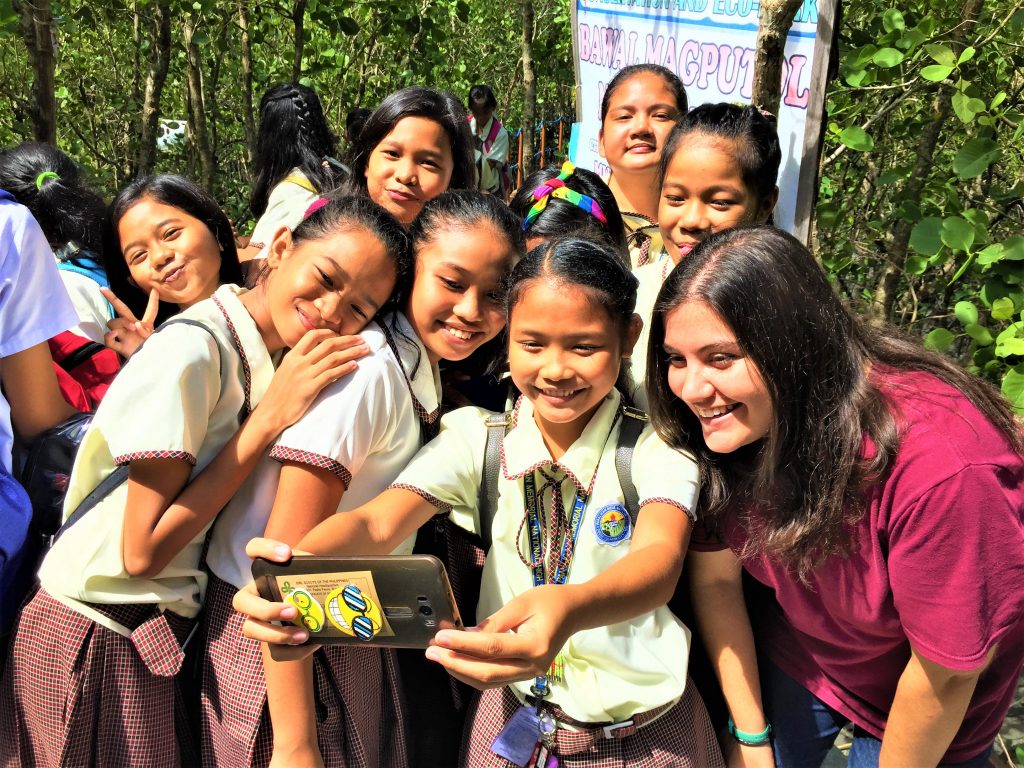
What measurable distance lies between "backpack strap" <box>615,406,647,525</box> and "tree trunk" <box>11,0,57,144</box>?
2.57 meters

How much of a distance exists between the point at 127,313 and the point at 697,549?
Result: 1527 mm

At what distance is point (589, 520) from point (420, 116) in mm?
1465

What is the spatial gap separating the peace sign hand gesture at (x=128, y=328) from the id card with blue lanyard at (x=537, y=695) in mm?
1100

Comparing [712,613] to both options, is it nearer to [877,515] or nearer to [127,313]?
[877,515]

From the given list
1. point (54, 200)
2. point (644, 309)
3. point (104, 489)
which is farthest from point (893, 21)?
point (54, 200)

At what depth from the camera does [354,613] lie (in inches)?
57.8

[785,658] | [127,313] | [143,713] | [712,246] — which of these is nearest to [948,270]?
[785,658]

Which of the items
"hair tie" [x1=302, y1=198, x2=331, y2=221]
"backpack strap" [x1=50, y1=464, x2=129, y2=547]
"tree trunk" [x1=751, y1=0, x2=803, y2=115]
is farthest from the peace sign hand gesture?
"tree trunk" [x1=751, y1=0, x2=803, y2=115]

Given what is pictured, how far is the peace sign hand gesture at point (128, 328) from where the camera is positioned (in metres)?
2.21

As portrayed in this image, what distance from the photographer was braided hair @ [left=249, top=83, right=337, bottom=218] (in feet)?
11.0

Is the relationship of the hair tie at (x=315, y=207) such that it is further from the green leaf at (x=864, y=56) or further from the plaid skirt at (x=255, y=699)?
the green leaf at (x=864, y=56)

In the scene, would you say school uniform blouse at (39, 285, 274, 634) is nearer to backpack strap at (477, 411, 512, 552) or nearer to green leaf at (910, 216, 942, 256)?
backpack strap at (477, 411, 512, 552)

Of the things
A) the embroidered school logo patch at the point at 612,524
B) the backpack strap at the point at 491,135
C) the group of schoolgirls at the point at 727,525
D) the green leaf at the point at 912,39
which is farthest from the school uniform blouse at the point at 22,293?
the backpack strap at the point at 491,135

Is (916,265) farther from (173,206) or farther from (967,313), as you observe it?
(173,206)
